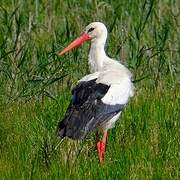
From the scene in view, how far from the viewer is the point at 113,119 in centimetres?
589

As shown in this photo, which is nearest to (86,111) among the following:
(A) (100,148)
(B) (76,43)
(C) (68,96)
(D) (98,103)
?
(D) (98,103)

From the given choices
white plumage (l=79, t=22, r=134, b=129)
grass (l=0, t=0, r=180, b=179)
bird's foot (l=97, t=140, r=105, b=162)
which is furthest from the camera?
white plumage (l=79, t=22, r=134, b=129)

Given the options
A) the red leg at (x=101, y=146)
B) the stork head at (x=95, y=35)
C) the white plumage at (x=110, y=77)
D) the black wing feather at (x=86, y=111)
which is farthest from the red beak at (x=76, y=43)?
the red leg at (x=101, y=146)

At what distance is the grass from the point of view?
5160 millimetres

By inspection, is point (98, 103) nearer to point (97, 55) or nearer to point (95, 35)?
point (97, 55)

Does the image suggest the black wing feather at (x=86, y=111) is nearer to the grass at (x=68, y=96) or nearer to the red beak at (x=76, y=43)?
the grass at (x=68, y=96)

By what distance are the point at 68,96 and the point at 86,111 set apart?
3.30 ft

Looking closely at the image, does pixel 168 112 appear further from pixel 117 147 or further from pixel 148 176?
pixel 148 176

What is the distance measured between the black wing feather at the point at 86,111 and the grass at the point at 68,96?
0.41 feet

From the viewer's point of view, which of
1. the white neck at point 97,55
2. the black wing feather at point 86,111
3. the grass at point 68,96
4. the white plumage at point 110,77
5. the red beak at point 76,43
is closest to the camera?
the grass at point 68,96

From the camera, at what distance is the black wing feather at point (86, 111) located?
5402 mm

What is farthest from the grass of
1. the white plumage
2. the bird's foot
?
the white plumage

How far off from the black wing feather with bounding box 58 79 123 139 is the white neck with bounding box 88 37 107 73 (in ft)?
2.16

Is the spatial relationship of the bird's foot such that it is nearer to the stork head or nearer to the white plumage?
the white plumage
